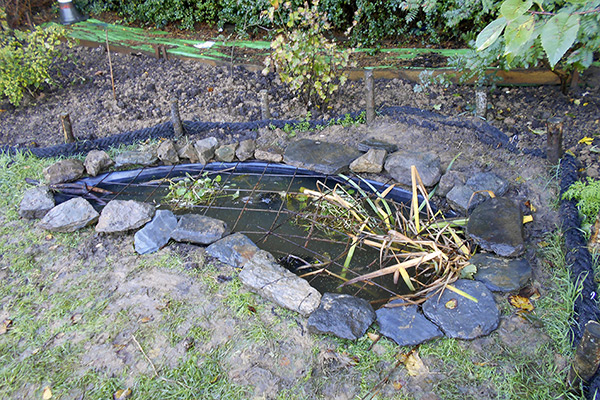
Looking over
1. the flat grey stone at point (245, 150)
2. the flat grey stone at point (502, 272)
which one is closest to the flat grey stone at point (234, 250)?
the flat grey stone at point (245, 150)

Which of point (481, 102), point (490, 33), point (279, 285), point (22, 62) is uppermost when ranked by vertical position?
point (490, 33)

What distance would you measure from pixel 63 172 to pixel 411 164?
295 centimetres

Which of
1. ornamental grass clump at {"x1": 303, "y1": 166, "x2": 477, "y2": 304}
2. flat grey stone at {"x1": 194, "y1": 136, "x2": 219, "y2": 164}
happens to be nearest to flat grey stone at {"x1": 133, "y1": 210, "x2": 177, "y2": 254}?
flat grey stone at {"x1": 194, "y1": 136, "x2": 219, "y2": 164}

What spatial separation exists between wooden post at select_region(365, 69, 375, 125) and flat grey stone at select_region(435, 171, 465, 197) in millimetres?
1106

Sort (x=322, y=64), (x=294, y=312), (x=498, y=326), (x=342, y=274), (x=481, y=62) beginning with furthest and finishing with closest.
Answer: (x=322, y=64) → (x=481, y=62) → (x=342, y=274) → (x=294, y=312) → (x=498, y=326)

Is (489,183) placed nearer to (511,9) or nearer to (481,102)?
(481,102)

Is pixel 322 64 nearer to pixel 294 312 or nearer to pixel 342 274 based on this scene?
pixel 342 274

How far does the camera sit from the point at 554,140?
321 cm

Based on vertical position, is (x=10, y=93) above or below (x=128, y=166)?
above

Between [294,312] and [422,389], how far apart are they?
798mm

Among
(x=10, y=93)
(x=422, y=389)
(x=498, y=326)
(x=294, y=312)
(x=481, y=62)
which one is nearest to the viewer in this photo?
(x=422, y=389)

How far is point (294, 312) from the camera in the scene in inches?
99.9

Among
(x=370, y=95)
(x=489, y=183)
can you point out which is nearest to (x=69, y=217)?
(x=370, y=95)

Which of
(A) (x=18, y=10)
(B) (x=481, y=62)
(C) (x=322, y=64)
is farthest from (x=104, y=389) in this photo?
(A) (x=18, y=10)
